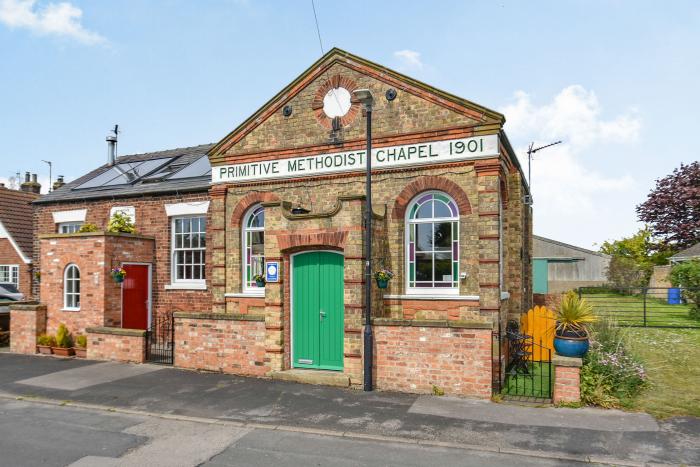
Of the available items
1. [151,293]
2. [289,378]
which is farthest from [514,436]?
[151,293]

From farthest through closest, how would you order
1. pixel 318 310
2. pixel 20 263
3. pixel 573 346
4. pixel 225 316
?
1. pixel 20 263
2. pixel 225 316
3. pixel 318 310
4. pixel 573 346

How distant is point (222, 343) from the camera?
36.7ft

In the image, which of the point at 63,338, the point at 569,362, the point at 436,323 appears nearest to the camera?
the point at 569,362

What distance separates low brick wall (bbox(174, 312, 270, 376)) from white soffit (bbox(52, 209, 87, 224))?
7.76 metres

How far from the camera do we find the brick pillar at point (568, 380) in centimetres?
846

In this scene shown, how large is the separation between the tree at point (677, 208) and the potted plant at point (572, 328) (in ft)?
125

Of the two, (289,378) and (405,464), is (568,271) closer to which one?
(289,378)

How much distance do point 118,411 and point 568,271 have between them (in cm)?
3786

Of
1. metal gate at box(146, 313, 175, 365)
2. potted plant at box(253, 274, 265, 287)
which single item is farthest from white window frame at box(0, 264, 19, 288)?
potted plant at box(253, 274, 265, 287)

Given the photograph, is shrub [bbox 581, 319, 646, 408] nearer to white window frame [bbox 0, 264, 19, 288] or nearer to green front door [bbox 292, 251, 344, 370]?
green front door [bbox 292, 251, 344, 370]

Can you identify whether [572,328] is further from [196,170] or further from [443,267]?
[196,170]

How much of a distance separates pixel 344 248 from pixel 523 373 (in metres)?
4.77

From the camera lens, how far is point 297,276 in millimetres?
11109

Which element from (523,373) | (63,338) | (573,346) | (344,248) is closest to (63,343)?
(63,338)
